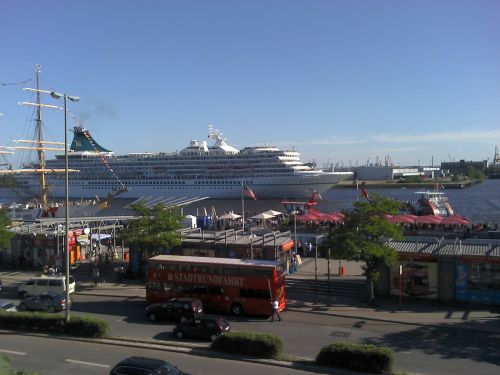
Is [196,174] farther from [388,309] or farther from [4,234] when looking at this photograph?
[388,309]

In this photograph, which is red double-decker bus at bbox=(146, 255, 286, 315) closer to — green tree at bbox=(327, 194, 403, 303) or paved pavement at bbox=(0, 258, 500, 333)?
paved pavement at bbox=(0, 258, 500, 333)

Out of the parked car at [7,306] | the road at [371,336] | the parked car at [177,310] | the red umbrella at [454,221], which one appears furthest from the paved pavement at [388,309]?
the red umbrella at [454,221]

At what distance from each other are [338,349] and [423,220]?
2432 centimetres

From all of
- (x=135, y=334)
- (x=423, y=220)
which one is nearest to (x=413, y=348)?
(x=135, y=334)

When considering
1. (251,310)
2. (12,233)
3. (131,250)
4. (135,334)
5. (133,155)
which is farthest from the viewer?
(133,155)

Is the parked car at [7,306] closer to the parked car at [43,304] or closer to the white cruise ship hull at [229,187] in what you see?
the parked car at [43,304]

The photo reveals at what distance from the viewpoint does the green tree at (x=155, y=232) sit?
2036cm

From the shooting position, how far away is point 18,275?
23609mm

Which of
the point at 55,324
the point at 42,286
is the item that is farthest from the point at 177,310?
the point at 42,286

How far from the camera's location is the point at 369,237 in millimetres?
17141

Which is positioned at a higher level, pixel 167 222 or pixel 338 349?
pixel 167 222

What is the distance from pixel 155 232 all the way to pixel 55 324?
7607 millimetres

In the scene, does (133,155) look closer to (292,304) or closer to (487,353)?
(292,304)

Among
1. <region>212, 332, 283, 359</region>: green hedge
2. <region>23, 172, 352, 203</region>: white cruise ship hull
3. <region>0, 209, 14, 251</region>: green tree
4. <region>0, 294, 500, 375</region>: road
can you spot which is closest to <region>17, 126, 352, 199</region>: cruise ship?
<region>23, 172, 352, 203</region>: white cruise ship hull
